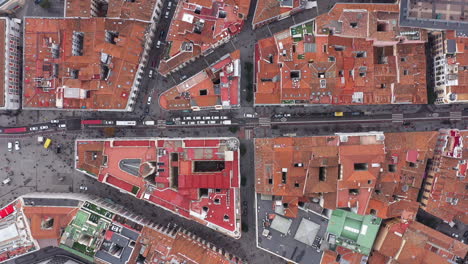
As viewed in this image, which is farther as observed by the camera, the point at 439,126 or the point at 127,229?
the point at 439,126

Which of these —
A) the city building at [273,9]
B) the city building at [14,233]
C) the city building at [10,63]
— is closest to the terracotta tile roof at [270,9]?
the city building at [273,9]

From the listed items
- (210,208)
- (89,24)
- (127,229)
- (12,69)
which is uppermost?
(89,24)

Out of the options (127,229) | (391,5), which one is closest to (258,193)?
(127,229)

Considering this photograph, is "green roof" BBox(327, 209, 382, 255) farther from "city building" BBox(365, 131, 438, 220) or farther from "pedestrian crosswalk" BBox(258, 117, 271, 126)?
"pedestrian crosswalk" BBox(258, 117, 271, 126)

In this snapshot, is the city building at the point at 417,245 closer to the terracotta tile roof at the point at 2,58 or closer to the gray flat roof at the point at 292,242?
the gray flat roof at the point at 292,242

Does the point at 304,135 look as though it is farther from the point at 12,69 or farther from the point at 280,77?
the point at 12,69

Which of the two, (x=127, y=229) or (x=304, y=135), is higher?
(x=304, y=135)

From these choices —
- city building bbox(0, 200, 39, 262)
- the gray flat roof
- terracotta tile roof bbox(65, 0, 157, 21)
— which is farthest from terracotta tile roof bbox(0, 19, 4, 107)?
the gray flat roof
